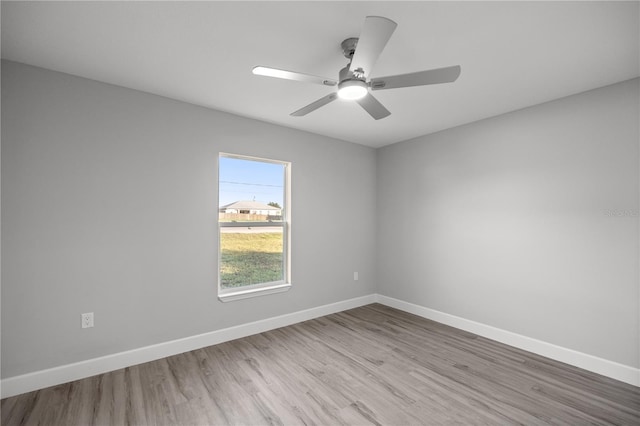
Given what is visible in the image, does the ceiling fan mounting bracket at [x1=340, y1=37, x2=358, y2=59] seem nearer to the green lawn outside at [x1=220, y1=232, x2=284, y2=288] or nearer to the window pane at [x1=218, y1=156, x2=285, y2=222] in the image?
the window pane at [x1=218, y1=156, x2=285, y2=222]

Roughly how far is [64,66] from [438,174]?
13.0ft

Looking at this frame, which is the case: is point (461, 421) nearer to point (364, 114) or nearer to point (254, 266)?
point (254, 266)

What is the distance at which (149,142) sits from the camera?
271cm

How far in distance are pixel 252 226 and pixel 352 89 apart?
7.06 ft

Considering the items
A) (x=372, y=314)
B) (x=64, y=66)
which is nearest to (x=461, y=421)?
(x=372, y=314)

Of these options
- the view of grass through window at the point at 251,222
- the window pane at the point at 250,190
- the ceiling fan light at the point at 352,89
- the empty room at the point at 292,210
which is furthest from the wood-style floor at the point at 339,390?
the ceiling fan light at the point at 352,89

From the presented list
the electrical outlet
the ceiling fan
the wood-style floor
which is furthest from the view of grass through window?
the ceiling fan

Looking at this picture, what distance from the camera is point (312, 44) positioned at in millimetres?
1921

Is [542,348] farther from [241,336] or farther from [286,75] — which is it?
[286,75]

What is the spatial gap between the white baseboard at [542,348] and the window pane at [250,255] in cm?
207

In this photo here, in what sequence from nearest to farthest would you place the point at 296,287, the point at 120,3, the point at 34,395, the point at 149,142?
the point at 120,3, the point at 34,395, the point at 149,142, the point at 296,287

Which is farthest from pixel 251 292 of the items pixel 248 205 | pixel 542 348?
pixel 542 348

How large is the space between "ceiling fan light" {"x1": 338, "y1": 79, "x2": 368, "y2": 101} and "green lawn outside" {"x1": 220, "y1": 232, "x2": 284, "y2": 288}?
6.91 feet

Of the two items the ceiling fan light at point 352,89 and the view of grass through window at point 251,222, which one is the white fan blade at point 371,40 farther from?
the view of grass through window at point 251,222
